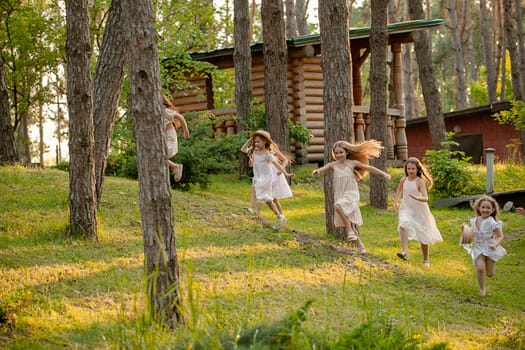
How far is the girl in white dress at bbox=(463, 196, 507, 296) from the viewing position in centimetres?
1058

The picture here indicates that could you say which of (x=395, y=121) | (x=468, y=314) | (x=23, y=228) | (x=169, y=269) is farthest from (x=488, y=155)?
(x=169, y=269)

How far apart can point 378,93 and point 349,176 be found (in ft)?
20.3

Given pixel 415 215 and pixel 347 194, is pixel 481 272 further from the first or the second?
pixel 347 194

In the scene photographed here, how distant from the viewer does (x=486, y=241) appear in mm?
10609

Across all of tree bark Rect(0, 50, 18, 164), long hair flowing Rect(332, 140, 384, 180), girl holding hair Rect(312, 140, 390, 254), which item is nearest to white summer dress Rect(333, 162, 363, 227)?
girl holding hair Rect(312, 140, 390, 254)

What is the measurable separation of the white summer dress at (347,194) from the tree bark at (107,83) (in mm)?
3871

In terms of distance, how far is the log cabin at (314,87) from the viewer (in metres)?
23.0

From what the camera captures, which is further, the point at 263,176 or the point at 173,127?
the point at 263,176

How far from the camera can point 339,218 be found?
12312 mm

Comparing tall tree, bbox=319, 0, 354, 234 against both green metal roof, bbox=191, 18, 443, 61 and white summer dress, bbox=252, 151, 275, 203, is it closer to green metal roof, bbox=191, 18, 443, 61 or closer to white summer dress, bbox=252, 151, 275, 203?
white summer dress, bbox=252, 151, 275, 203

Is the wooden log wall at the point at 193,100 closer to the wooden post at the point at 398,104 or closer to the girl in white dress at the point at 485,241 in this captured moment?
the wooden post at the point at 398,104

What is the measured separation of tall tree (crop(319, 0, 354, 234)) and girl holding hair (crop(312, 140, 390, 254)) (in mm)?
647

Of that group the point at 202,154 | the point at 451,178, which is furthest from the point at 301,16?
the point at 202,154

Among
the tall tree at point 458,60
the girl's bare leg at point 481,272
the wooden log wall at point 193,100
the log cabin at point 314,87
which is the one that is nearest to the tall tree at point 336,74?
the girl's bare leg at point 481,272
